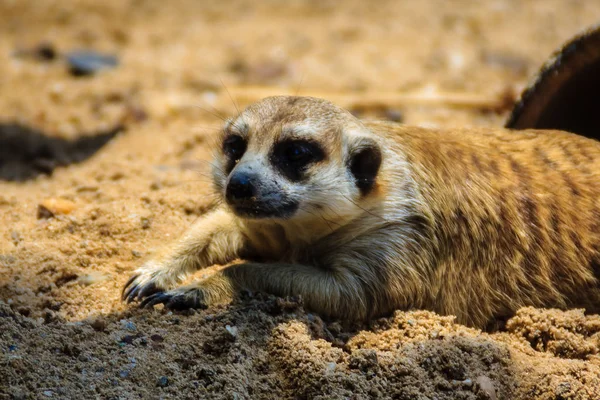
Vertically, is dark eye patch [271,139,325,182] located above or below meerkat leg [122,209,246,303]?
above

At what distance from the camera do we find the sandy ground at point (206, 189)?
2760 mm

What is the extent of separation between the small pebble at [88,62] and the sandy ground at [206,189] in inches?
3.6

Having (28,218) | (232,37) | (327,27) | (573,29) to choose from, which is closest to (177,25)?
(232,37)

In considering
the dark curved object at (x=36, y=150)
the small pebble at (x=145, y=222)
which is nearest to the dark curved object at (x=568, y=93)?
the small pebble at (x=145, y=222)

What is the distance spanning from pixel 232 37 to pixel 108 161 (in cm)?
306

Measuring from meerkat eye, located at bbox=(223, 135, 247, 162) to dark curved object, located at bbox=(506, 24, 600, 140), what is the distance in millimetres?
1857

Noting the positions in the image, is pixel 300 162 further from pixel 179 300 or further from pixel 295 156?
pixel 179 300

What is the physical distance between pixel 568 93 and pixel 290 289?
7.62ft

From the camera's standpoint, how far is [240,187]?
3.02 m

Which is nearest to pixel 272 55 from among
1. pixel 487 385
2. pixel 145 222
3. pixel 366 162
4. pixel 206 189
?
pixel 206 189

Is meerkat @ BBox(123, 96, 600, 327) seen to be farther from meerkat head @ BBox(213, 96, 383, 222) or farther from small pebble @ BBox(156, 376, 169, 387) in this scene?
A: small pebble @ BBox(156, 376, 169, 387)

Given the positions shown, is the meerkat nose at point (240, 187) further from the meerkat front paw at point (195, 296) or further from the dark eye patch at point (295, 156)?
the meerkat front paw at point (195, 296)

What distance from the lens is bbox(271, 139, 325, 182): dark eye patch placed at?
3186 mm

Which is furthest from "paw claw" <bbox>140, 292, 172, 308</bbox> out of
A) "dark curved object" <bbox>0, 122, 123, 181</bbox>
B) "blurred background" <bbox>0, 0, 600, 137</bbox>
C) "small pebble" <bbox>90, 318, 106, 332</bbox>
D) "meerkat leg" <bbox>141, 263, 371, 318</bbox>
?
"blurred background" <bbox>0, 0, 600, 137</bbox>
